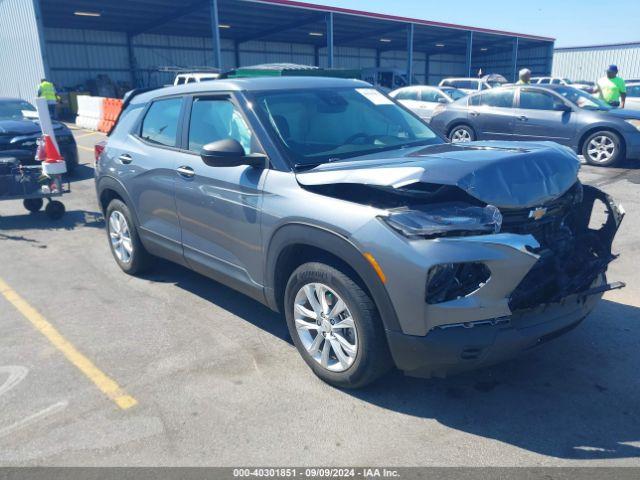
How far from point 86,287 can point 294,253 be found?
2.74m

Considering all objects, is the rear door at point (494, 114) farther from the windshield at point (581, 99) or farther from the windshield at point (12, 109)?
the windshield at point (12, 109)

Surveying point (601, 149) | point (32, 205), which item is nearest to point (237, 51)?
point (601, 149)

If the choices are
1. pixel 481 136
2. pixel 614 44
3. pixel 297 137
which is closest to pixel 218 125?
pixel 297 137

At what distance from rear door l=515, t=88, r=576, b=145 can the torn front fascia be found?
792cm

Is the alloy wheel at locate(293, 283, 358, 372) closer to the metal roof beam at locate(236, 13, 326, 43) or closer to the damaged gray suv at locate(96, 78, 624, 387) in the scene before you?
the damaged gray suv at locate(96, 78, 624, 387)

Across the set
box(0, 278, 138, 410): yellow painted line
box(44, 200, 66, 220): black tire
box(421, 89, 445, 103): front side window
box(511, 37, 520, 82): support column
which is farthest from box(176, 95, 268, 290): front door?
box(511, 37, 520, 82): support column

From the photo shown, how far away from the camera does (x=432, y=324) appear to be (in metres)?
2.75

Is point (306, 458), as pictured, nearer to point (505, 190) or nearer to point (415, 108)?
point (505, 190)

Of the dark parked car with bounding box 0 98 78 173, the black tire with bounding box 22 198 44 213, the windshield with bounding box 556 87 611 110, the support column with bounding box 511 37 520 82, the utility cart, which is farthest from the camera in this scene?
the support column with bounding box 511 37 520 82

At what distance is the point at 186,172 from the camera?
4172mm

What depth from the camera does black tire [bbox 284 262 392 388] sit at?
9.77 feet

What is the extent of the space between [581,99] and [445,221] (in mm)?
9710

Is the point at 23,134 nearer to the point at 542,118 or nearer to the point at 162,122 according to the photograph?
the point at 162,122

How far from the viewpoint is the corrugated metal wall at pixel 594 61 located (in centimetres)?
4178
